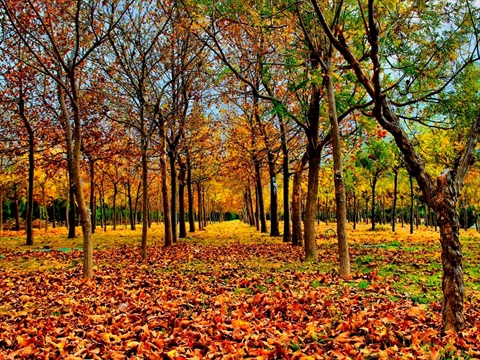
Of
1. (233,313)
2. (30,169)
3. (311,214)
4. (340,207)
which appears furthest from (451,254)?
(30,169)

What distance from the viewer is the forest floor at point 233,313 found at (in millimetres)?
3949

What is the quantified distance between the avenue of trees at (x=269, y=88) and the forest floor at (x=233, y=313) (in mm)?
842

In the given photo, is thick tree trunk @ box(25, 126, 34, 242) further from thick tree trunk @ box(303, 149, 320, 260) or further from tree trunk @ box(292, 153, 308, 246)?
thick tree trunk @ box(303, 149, 320, 260)

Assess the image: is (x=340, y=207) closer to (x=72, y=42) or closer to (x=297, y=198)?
(x=297, y=198)

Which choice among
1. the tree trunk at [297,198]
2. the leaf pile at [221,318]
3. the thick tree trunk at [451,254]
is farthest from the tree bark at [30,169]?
the thick tree trunk at [451,254]

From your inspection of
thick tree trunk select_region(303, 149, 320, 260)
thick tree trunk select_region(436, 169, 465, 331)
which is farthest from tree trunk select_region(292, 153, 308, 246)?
thick tree trunk select_region(436, 169, 465, 331)

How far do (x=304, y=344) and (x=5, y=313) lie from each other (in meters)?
4.90

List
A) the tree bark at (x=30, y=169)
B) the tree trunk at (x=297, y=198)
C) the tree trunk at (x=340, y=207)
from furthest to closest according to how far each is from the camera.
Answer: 1. the tree bark at (x=30, y=169)
2. the tree trunk at (x=297, y=198)
3. the tree trunk at (x=340, y=207)

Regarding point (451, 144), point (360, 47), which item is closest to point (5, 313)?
point (360, 47)

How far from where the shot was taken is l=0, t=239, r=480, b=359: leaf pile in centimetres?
393

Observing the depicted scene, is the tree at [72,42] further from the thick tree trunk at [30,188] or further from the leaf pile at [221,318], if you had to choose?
the thick tree trunk at [30,188]

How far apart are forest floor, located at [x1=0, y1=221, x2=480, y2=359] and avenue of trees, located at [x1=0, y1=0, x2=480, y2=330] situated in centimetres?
84

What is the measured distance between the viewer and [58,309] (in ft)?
19.8

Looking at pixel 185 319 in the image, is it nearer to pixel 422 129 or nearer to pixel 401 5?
pixel 401 5
